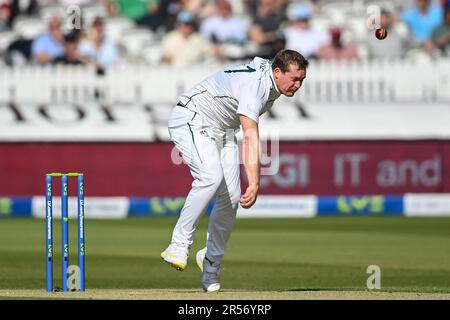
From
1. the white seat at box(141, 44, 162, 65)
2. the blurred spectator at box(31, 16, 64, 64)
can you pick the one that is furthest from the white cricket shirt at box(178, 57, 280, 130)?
the white seat at box(141, 44, 162, 65)

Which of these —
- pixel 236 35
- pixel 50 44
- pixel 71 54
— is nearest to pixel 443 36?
pixel 236 35

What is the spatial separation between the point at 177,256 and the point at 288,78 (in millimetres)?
1382

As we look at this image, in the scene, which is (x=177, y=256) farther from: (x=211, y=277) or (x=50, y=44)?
(x=50, y=44)

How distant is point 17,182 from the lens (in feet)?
57.3

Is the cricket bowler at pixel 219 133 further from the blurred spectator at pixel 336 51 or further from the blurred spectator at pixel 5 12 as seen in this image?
the blurred spectator at pixel 5 12

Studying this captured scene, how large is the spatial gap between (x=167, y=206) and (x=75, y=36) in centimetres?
307

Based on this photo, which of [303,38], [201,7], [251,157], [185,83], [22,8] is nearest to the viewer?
[251,157]

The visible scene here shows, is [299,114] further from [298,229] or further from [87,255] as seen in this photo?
[87,255]

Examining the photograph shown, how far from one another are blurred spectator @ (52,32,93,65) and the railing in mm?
197

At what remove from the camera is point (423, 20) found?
18891 millimetres

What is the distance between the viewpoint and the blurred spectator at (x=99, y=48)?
18.5 meters

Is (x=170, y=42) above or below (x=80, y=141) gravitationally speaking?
above

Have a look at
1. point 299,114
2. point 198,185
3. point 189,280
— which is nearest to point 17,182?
point 299,114

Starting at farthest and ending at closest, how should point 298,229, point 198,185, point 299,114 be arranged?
point 299,114 → point 298,229 → point 198,185
